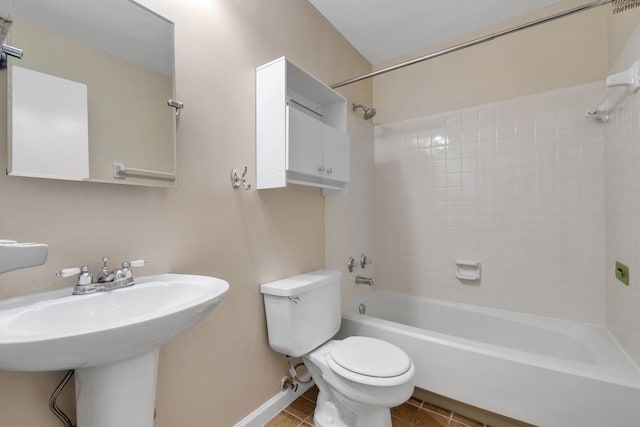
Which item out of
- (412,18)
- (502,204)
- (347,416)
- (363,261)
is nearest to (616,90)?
(502,204)

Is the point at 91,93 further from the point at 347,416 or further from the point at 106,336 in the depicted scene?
the point at 347,416

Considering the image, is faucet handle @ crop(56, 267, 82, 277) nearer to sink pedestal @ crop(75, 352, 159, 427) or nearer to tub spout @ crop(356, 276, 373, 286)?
sink pedestal @ crop(75, 352, 159, 427)

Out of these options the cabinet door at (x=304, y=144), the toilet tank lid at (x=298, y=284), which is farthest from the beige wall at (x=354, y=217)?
the cabinet door at (x=304, y=144)

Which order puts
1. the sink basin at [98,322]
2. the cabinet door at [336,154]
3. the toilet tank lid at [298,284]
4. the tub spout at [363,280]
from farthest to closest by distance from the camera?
the tub spout at [363,280] → the cabinet door at [336,154] → the toilet tank lid at [298,284] → the sink basin at [98,322]

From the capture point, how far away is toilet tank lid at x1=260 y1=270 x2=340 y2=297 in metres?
1.40

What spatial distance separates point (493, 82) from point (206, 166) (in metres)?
2.08

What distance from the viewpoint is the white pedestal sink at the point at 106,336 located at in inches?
21.6

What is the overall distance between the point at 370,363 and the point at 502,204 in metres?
1.50

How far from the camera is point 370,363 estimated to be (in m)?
1.27

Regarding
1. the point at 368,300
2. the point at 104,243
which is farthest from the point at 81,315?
the point at 368,300

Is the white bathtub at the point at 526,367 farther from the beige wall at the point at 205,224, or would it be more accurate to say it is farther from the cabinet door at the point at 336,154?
the cabinet door at the point at 336,154

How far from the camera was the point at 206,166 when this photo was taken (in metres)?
1.23

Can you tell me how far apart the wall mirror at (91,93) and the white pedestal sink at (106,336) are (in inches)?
14.4

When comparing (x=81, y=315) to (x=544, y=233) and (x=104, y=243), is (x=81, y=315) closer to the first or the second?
(x=104, y=243)
